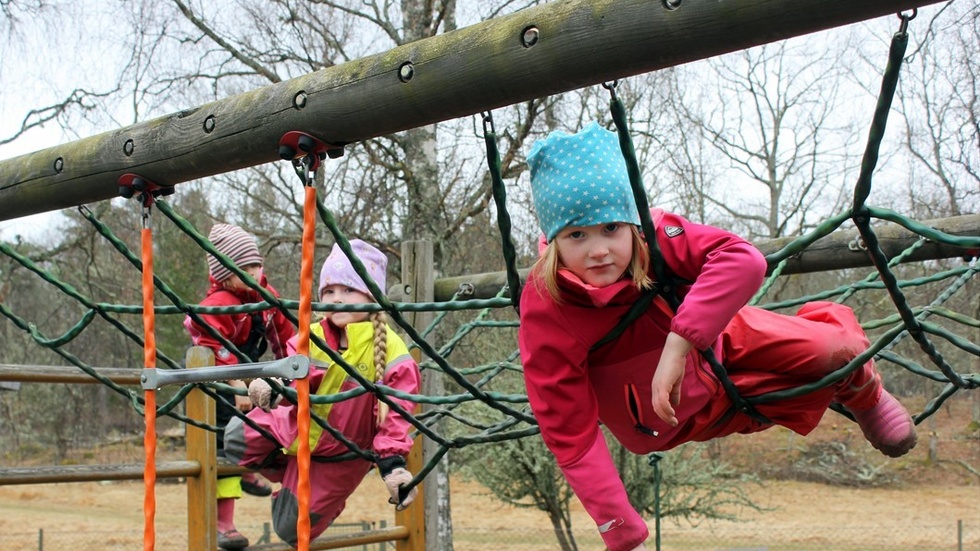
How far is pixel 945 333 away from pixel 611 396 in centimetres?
85

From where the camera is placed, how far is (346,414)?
3166 mm

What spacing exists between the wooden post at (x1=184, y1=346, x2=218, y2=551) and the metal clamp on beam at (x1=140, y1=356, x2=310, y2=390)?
180cm

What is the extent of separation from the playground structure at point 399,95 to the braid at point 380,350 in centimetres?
102

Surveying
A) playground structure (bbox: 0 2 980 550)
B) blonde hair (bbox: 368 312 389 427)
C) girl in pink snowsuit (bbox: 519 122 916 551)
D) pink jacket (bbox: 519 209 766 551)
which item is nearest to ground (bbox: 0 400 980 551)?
blonde hair (bbox: 368 312 389 427)

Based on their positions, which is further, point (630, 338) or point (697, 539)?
point (697, 539)

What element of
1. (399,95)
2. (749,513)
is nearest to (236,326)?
(399,95)

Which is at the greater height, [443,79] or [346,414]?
[443,79]

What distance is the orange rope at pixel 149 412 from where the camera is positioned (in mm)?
1796

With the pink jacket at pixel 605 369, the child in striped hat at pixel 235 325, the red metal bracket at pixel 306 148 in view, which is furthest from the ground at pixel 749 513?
the red metal bracket at pixel 306 148

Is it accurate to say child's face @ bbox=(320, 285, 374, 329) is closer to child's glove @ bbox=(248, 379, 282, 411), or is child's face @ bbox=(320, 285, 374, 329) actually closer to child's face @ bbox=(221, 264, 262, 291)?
child's glove @ bbox=(248, 379, 282, 411)

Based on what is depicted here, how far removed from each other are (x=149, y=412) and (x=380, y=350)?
50.5 inches

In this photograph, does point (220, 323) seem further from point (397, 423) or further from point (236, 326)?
point (397, 423)

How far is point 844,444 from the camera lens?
2053cm

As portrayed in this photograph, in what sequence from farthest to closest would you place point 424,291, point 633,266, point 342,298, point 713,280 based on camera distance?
point 424,291, point 342,298, point 633,266, point 713,280
